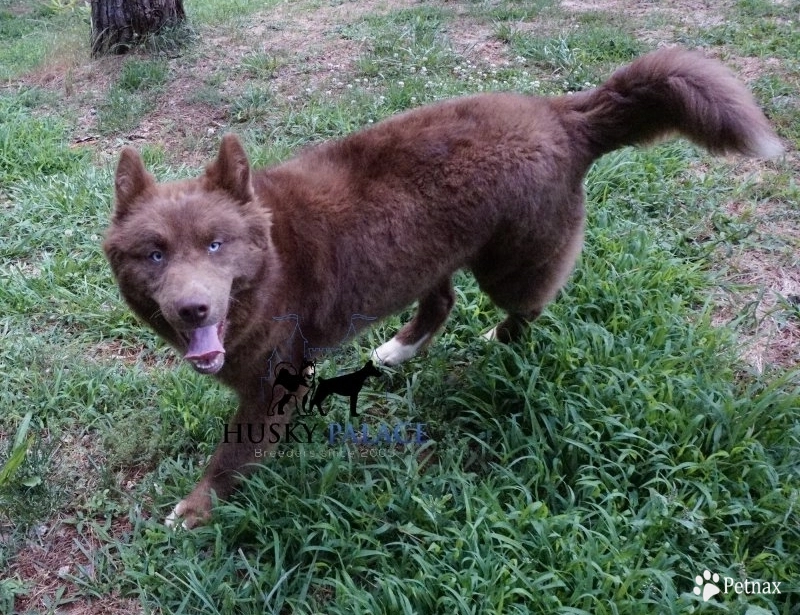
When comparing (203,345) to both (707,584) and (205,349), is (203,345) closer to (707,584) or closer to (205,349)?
(205,349)

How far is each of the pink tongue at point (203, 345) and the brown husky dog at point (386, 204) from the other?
39mm

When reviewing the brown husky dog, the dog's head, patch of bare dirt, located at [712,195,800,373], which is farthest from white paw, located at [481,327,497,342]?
the dog's head

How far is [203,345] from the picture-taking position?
2.28m

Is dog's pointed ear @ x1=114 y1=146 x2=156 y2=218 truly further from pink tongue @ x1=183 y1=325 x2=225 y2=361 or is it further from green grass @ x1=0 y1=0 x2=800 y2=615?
green grass @ x1=0 y1=0 x2=800 y2=615

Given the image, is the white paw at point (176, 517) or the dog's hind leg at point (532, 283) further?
the dog's hind leg at point (532, 283)

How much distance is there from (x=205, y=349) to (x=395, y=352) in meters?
1.43

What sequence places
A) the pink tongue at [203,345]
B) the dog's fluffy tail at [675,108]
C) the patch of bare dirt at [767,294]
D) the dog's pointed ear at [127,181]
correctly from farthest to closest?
the patch of bare dirt at [767,294], the dog's fluffy tail at [675,108], the dog's pointed ear at [127,181], the pink tongue at [203,345]

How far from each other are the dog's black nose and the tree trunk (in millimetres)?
5477

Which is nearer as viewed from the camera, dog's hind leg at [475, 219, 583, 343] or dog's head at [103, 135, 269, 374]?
dog's head at [103, 135, 269, 374]

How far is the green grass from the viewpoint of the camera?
2.43 m

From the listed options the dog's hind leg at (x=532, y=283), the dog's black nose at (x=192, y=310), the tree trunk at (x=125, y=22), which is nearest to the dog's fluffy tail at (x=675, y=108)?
the dog's hind leg at (x=532, y=283)

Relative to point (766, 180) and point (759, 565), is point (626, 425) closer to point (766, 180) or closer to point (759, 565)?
point (759, 565)

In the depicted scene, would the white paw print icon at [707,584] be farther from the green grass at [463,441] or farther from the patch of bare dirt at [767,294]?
the patch of bare dirt at [767,294]

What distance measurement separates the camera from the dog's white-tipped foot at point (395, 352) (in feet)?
11.5
